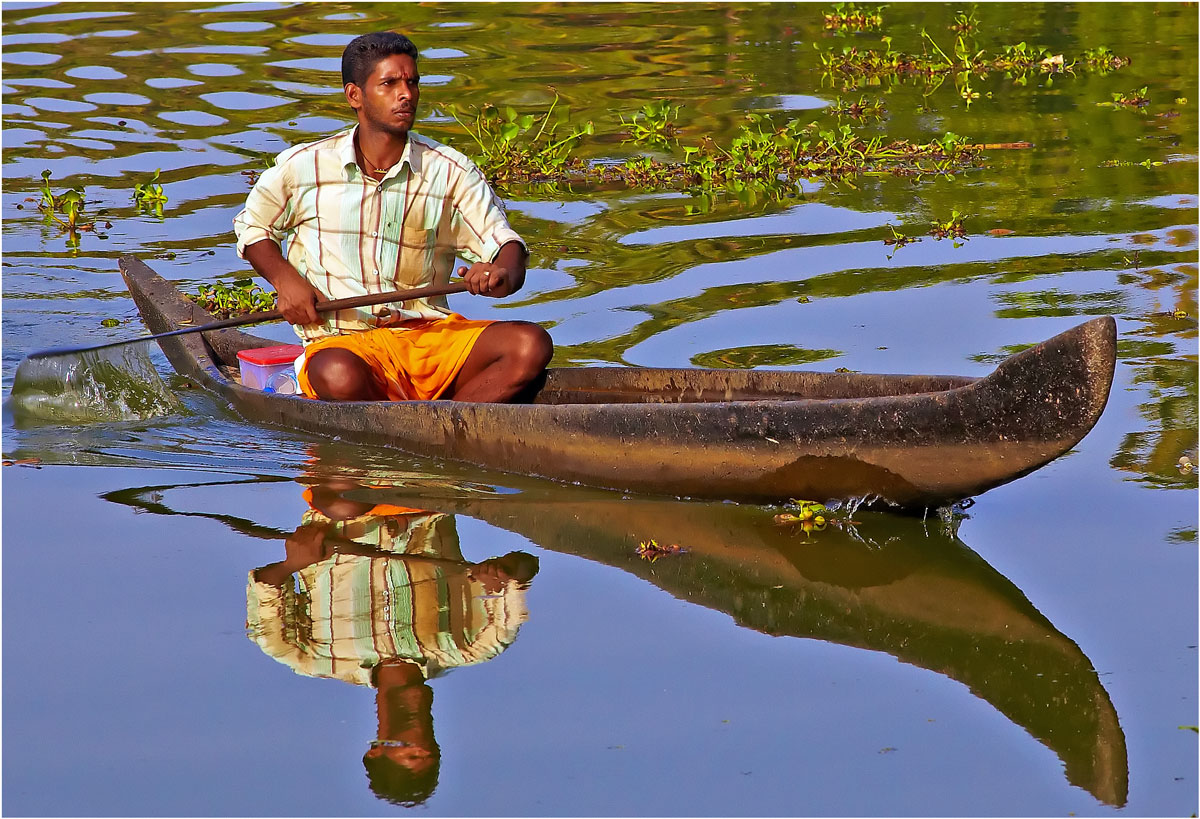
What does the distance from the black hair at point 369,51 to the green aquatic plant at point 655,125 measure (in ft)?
14.6

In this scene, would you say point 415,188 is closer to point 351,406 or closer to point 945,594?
point 351,406

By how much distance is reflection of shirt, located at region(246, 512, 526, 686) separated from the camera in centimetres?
330

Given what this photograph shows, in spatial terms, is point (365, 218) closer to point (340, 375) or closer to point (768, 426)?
point (340, 375)

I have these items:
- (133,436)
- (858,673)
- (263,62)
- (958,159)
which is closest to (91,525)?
(133,436)

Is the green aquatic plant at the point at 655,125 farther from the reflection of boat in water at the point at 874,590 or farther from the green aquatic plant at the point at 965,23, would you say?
the reflection of boat in water at the point at 874,590

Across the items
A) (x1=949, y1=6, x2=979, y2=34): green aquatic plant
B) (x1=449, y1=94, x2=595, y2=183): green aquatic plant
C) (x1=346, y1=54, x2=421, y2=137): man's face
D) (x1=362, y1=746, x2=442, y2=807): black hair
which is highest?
(x1=346, y1=54, x2=421, y2=137): man's face

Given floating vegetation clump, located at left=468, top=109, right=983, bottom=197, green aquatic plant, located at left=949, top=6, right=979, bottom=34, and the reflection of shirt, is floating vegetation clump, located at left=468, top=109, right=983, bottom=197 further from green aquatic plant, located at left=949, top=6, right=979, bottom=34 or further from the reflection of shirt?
the reflection of shirt

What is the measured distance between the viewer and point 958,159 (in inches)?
336

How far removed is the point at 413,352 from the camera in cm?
477

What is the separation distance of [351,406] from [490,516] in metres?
0.70

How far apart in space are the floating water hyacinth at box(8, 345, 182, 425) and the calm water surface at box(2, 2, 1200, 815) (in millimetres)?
129

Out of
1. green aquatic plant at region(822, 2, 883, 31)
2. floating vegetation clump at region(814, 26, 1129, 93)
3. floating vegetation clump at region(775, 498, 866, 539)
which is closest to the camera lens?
floating vegetation clump at region(775, 498, 866, 539)

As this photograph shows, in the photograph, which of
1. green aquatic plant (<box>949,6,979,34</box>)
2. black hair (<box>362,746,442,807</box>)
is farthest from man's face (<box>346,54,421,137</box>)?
green aquatic plant (<box>949,6,979,34</box>)

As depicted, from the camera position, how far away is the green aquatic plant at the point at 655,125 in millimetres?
8883
